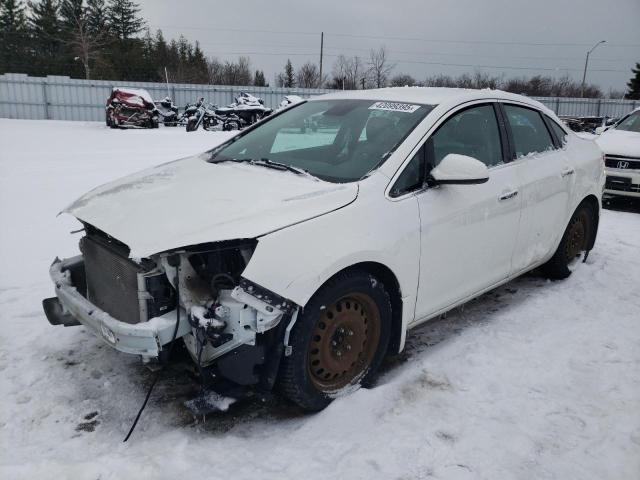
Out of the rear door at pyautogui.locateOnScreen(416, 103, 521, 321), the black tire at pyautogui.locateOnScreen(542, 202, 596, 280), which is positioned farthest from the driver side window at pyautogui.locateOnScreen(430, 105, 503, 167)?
the black tire at pyautogui.locateOnScreen(542, 202, 596, 280)

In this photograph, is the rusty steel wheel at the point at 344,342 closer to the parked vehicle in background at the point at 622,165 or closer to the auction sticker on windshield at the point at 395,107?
the auction sticker on windshield at the point at 395,107

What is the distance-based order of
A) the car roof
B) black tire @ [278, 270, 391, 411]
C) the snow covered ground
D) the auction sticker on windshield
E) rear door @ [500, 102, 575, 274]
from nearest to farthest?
1. the snow covered ground
2. black tire @ [278, 270, 391, 411]
3. the auction sticker on windshield
4. the car roof
5. rear door @ [500, 102, 575, 274]

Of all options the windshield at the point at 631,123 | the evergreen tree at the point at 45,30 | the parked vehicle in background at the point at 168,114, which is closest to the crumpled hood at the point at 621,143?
the windshield at the point at 631,123

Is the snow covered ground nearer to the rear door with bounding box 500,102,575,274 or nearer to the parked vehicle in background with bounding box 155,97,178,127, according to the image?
the rear door with bounding box 500,102,575,274

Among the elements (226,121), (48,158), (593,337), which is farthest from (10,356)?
(226,121)

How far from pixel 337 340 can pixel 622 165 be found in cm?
733

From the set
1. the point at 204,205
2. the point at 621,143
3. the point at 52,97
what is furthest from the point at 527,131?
the point at 52,97

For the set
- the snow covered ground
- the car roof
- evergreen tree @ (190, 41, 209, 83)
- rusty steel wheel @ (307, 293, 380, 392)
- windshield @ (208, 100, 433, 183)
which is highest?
evergreen tree @ (190, 41, 209, 83)

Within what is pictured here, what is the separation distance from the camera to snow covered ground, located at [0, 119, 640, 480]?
8.38 feet

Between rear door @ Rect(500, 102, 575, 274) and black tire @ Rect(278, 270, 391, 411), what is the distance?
1.60 m

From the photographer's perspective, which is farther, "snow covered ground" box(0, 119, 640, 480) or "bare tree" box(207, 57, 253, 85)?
"bare tree" box(207, 57, 253, 85)

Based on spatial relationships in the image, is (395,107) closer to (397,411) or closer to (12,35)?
(397,411)

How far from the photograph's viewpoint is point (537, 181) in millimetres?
4215

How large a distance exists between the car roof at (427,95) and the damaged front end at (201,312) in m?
1.84
